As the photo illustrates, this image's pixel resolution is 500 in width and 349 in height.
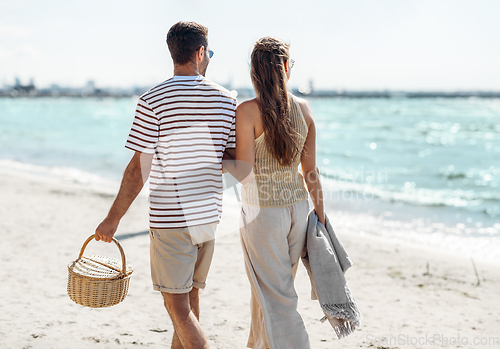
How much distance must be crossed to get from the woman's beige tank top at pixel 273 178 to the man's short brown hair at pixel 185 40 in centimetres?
53

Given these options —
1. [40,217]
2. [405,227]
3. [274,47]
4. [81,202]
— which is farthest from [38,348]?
[405,227]

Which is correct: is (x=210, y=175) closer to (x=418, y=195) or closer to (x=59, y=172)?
(x=418, y=195)

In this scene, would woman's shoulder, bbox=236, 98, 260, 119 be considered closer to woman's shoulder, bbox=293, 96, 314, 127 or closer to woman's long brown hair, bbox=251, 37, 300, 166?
woman's long brown hair, bbox=251, 37, 300, 166

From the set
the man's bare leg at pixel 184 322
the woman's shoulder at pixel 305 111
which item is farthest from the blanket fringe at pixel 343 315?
the woman's shoulder at pixel 305 111

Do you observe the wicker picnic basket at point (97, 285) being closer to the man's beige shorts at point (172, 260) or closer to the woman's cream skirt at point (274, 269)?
the man's beige shorts at point (172, 260)

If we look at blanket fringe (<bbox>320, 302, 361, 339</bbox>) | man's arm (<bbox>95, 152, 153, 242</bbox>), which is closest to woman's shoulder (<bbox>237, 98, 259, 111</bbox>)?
man's arm (<bbox>95, 152, 153, 242</bbox>)

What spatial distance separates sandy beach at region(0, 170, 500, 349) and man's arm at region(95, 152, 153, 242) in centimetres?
111

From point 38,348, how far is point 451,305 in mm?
3155

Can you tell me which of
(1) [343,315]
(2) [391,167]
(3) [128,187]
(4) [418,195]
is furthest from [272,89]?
(2) [391,167]

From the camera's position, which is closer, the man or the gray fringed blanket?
the man

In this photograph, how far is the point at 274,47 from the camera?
2.17 metres

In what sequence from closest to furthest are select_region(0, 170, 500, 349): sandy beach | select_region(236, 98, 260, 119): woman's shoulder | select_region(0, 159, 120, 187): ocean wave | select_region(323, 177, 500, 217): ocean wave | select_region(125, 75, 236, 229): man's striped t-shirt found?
select_region(125, 75, 236, 229): man's striped t-shirt < select_region(236, 98, 260, 119): woman's shoulder < select_region(0, 170, 500, 349): sandy beach < select_region(323, 177, 500, 217): ocean wave < select_region(0, 159, 120, 187): ocean wave

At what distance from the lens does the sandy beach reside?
308 cm

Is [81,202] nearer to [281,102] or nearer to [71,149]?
[281,102]
